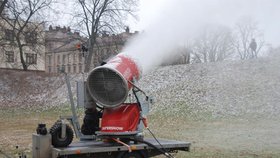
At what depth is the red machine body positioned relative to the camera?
873cm

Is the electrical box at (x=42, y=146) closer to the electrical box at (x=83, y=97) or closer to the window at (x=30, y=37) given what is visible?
the electrical box at (x=83, y=97)

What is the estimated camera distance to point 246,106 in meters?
25.3

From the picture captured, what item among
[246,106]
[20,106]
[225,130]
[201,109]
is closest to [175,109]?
[201,109]

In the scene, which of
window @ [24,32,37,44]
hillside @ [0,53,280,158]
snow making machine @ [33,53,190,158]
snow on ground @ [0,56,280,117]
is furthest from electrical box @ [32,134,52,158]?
window @ [24,32,37,44]

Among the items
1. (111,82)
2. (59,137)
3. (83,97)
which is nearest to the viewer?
(59,137)

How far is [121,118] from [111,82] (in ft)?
2.43

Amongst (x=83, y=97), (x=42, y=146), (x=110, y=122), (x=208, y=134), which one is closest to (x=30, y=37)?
(x=208, y=134)

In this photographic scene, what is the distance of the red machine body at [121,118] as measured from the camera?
8.73 m

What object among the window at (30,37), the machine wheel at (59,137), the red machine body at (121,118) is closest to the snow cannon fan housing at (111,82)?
the red machine body at (121,118)

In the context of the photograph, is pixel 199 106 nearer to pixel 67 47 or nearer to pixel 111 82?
pixel 111 82

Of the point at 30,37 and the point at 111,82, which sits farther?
the point at 30,37

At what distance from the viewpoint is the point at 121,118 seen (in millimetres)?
8773

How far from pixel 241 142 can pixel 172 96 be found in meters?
14.7

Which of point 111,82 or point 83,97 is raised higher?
point 111,82
